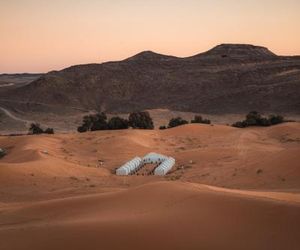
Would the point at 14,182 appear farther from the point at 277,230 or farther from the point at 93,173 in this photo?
the point at 277,230

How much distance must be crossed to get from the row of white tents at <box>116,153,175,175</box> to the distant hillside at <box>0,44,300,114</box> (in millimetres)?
45075

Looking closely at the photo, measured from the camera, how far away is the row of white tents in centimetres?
2358

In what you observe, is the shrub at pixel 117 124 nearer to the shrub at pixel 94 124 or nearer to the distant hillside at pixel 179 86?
the shrub at pixel 94 124

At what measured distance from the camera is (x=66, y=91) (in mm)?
97500

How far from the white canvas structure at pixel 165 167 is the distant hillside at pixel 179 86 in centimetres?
4572

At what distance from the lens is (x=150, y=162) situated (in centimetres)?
2678

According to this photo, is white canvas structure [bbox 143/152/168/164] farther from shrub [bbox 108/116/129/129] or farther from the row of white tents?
shrub [bbox 108/116/129/129]

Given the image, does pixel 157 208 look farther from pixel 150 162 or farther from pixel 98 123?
pixel 98 123

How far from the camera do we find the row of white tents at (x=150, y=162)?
23.6m

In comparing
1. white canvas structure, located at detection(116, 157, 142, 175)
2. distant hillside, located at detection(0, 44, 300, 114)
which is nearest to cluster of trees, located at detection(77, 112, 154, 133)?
white canvas structure, located at detection(116, 157, 142, 175)

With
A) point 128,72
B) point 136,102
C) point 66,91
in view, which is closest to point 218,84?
point 136,102

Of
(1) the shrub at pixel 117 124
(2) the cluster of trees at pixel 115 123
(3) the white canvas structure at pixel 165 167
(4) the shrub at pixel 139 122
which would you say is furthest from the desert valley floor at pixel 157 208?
(4) the shrub at pixel 139 122

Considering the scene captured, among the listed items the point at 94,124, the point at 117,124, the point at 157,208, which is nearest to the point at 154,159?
the point at 117,124

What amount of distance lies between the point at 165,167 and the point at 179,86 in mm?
72727
